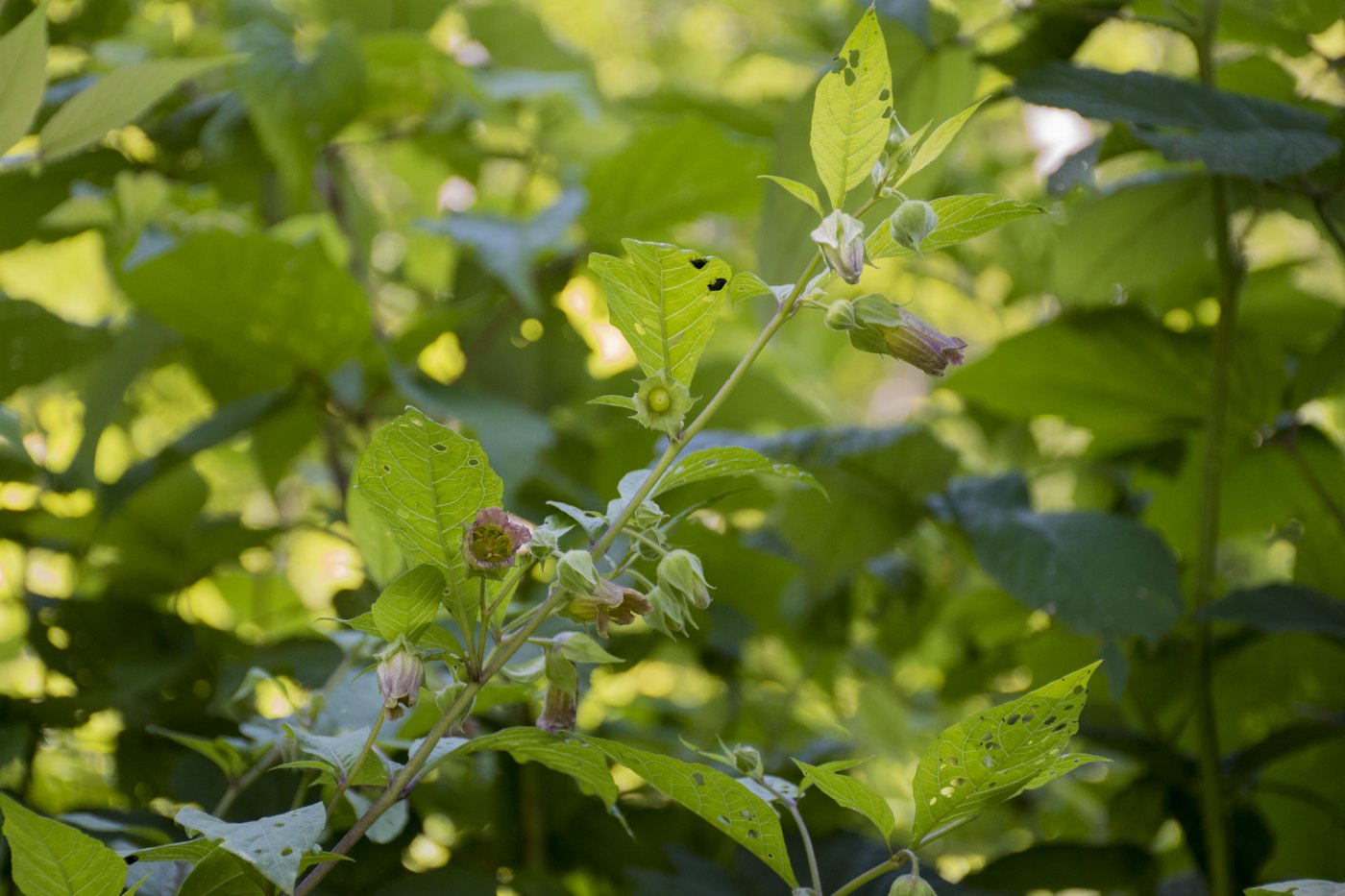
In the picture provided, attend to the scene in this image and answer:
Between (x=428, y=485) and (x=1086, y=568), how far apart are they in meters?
0.32

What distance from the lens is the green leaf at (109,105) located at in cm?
39

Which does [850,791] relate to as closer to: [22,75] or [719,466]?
[719,466]

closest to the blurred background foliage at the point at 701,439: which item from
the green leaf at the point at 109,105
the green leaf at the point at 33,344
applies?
the green leaf at the point at 33,344

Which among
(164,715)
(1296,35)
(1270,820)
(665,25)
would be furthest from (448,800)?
(665,25)

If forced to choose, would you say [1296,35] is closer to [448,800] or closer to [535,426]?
[535,426]

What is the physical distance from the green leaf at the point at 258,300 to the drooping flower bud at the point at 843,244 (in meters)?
0.33

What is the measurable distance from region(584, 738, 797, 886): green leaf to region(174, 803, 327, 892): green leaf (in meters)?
0.07

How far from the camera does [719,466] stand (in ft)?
0.92

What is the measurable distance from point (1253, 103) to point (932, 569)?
422 mm

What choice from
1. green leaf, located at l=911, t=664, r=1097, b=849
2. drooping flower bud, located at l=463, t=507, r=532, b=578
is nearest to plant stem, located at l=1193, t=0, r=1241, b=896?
green leaf, located at l=911, t=664, r=1097, b=849

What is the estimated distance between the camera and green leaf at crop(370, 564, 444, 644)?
26 centimetres

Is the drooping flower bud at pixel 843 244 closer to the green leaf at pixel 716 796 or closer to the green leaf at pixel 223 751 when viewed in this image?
the green leaf at pixel 716 796

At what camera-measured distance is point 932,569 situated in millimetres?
791

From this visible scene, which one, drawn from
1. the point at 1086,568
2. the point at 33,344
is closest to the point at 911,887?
the point at 1086,568
